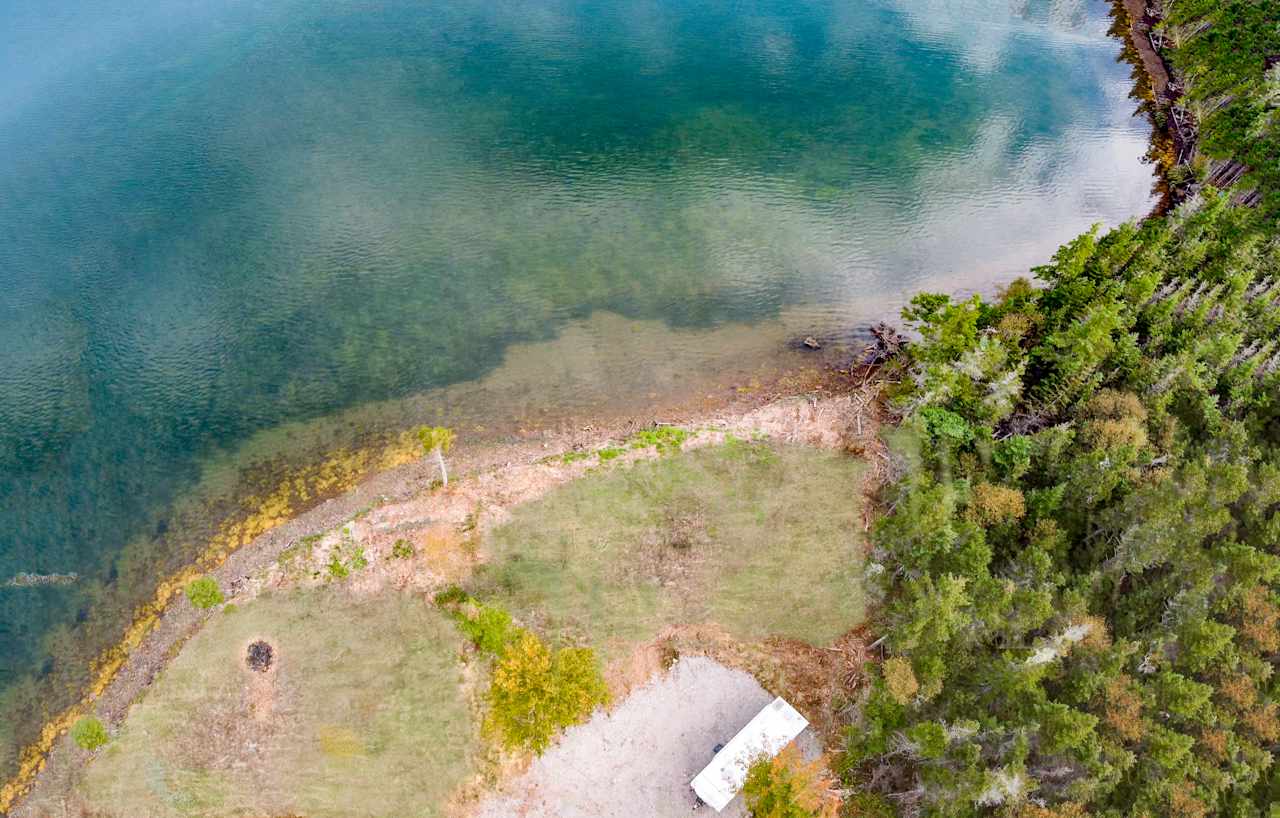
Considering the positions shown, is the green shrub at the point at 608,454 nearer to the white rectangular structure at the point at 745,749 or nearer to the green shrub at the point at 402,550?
the green shrub at the point at 402,550

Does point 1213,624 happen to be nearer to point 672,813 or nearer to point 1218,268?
point 672,813

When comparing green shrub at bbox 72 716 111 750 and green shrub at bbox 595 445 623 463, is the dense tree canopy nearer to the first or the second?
green shrub at bbox 595 445 623 463

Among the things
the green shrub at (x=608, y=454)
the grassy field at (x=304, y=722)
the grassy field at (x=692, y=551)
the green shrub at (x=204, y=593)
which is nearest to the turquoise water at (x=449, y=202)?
the green shrub at (x=608, y=454)

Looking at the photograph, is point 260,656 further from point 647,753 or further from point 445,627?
point 647,753

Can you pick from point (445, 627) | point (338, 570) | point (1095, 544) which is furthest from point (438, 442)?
point (1095, 544)

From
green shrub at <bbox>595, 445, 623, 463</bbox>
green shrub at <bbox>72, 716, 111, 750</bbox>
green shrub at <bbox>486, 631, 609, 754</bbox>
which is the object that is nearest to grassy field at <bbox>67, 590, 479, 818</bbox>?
green shrub at <bbox>72, 716, 111, 750</bbox>

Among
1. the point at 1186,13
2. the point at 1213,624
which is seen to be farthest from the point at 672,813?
the point at 1186,13
